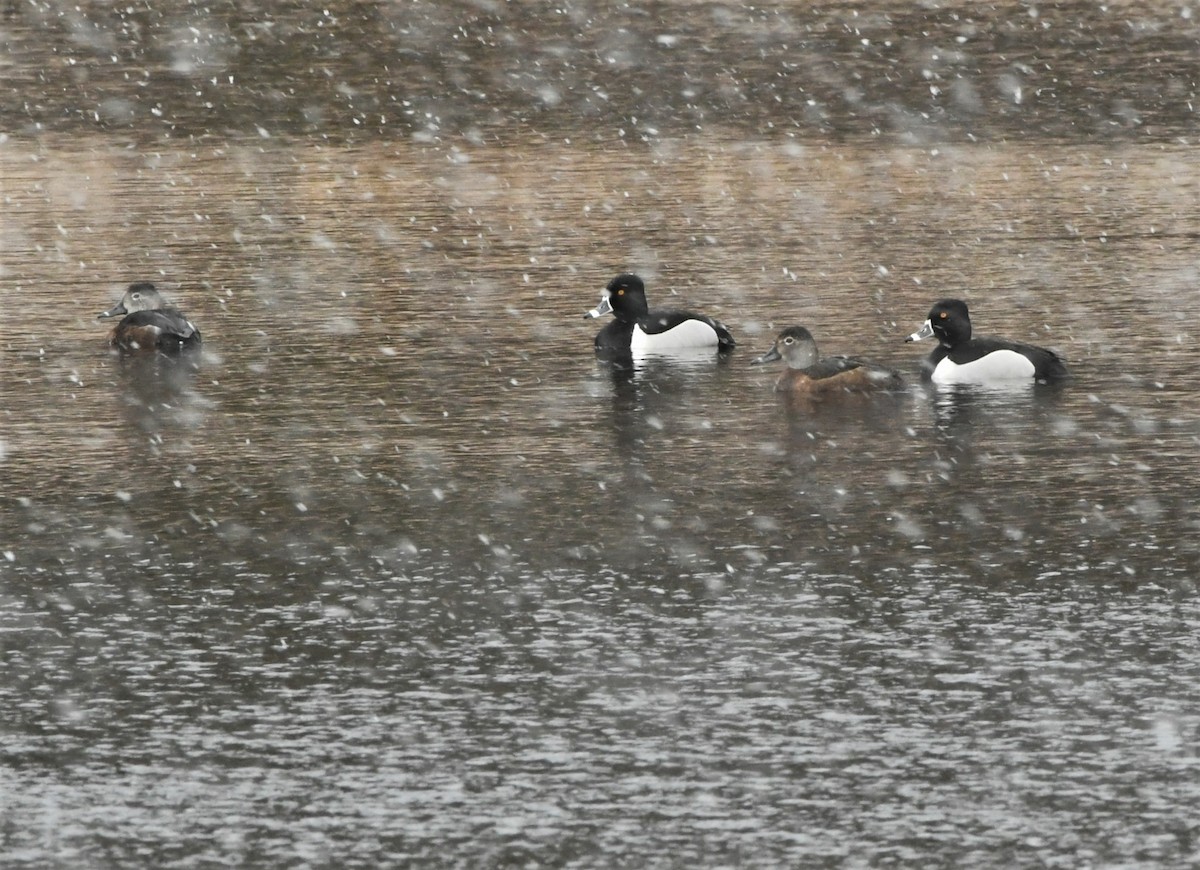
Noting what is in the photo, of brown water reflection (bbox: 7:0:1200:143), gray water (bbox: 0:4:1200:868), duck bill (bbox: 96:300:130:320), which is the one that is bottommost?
gray water (bbox: 0:4:1200:868)

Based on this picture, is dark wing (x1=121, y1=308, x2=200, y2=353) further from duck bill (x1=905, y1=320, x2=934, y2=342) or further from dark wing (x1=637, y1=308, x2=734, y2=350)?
duck bill (x1=905, y1=320, x2=934, y2=342)

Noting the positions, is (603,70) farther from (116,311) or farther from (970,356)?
(970,356)

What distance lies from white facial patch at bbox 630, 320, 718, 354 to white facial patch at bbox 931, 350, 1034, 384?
1.93 meters

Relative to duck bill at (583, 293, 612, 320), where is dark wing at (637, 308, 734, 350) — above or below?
below

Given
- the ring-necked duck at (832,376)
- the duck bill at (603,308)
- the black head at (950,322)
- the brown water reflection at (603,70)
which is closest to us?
the ring-necked duck at (832,376)

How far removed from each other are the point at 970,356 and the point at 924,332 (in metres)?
0.60

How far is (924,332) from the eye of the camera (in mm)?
17000

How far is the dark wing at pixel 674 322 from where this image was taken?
17.7 m

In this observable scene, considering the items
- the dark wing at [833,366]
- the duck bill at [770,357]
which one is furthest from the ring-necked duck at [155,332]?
the dark wing at [833,366]

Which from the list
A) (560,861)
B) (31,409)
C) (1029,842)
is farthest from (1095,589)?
(31,409)

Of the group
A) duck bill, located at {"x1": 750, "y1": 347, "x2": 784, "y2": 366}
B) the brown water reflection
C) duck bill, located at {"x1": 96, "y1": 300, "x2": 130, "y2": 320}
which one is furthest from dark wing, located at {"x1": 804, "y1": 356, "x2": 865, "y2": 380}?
the brown water reflection

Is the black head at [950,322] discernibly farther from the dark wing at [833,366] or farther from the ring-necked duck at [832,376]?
the dark wing at [833,366]

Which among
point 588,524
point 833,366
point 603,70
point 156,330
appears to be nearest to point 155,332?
point 156,330

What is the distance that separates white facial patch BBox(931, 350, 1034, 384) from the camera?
53.3 ft
